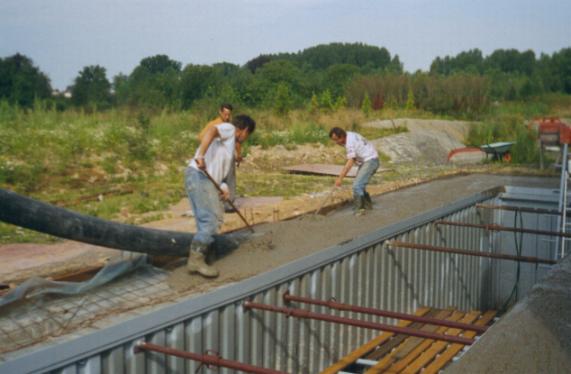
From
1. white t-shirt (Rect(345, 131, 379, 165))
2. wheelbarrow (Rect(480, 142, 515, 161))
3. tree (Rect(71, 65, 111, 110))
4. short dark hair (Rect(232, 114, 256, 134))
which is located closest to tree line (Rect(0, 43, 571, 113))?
tree (Rect(71, 65, 111, 110))

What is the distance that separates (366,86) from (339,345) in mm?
25683

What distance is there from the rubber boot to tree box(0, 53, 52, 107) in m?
→ 32.0

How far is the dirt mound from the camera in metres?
21.2

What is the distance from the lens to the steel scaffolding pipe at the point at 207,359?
12.2ft

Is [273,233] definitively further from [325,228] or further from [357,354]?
[357,354]

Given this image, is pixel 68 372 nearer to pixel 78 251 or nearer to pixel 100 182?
pixel 78 251

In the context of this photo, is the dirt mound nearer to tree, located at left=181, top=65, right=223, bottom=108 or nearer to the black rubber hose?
tree, located at left=181, top=65, right=223, bottom=108

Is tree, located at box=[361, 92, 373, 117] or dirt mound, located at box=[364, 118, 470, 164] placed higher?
tree, located at box=[361, 92, 373, 117]

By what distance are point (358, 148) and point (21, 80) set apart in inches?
1240

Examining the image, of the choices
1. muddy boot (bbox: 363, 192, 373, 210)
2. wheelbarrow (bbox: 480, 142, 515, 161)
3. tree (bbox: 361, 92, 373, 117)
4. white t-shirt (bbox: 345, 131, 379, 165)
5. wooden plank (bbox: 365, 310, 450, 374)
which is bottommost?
wooden plank (bbox: 365, 310, 450, 374)

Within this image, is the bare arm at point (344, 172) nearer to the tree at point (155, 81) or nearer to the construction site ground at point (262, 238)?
the construction site ground at point (262, 238)

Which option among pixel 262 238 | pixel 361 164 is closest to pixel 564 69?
pixel 361 164

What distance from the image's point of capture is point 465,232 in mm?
9789

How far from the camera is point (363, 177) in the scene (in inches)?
389
